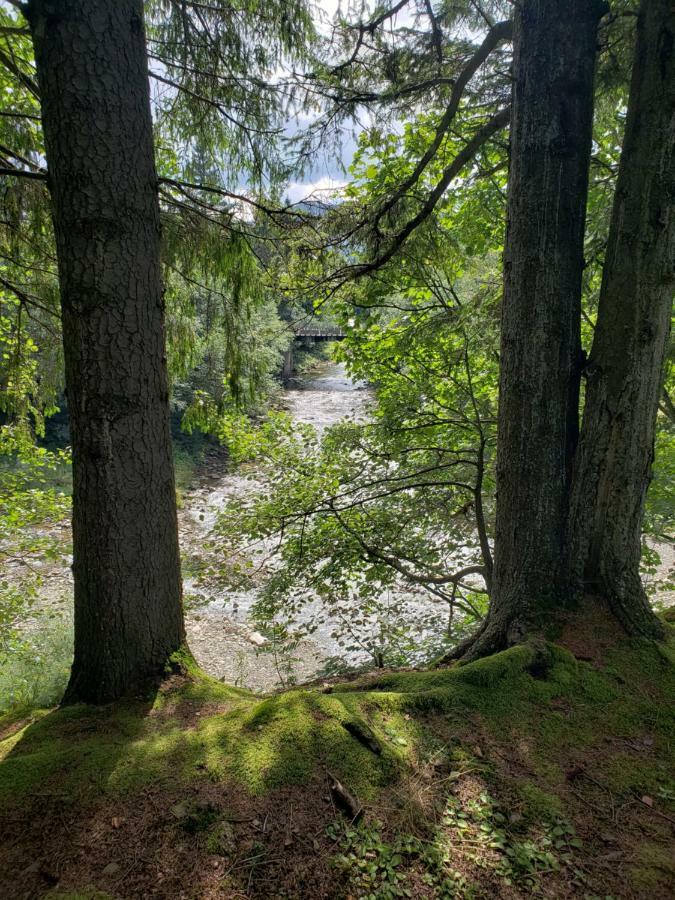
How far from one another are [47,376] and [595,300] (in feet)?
16.5

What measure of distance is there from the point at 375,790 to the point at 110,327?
7.25 ft

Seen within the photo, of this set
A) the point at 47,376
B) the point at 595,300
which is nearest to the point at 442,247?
the point at 595,300

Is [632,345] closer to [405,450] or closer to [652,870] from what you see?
[652,870]

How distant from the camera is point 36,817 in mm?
1620

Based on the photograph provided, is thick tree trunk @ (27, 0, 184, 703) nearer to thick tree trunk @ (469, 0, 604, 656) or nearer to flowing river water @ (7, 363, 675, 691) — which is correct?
thick tree trunk @ (469, 0, 604, 656)

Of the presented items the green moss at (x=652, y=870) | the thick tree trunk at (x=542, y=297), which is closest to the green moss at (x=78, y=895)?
the green moss at (x=652, y=870)

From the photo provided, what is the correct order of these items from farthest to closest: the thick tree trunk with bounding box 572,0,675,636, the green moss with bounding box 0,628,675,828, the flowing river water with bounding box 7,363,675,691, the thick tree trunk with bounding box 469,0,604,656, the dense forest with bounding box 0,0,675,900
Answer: the flowing river water with bounding box 7,363,675,691 → the thick tree trunk with bounding box 469,0,604,656 → the thick tree trunk with bounding box 572,0,675,636 → the green moss with bounding box 0,628,675,828 → the dense forest with bounding box 0,0,675,900

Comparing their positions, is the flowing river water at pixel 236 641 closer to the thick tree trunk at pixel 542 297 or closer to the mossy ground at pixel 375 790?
the thick tree trunk at pixel 542 297

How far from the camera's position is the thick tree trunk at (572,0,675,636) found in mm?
2297

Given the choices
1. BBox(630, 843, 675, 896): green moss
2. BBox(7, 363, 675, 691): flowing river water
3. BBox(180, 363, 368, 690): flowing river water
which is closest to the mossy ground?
BBox(630, 843, 675, 896): green moss

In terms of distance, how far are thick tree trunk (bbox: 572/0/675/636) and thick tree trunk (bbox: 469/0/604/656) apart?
0.13 meters

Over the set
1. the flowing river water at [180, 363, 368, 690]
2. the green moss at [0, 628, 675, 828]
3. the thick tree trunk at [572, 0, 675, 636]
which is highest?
the thick tree trunk at [572, 0, 675, 636]

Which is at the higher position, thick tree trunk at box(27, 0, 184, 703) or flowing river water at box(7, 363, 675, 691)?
thick tree trunk at box(27, 0, 184, 703)

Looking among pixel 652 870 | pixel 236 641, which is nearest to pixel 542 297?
pixel 652 870
